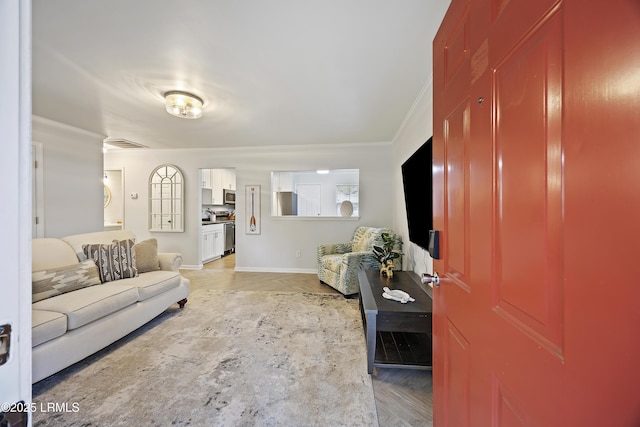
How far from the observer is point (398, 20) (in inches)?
62.4

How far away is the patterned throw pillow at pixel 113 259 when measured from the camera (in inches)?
97.4

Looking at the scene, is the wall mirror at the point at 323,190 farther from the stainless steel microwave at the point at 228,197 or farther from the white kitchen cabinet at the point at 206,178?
the white kitchen cabinet at the point at 206,178

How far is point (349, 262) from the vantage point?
3293 mm

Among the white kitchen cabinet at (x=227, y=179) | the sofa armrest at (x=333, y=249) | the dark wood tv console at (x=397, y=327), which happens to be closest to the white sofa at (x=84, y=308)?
the sofa armrest at (x=333, y=249)

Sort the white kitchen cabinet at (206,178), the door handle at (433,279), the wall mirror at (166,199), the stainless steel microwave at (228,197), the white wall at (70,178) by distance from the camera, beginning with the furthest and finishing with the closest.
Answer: the stainless steel microwave at (228,197) < the white kitchen cabinet at (206,178) < the wall mirror at (166,199) < the white wall at (70,178) < the door handle at (433,279)

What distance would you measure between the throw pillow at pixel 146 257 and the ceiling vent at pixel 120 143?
7.98ft

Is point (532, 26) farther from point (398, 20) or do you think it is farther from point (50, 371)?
point (50, 371)

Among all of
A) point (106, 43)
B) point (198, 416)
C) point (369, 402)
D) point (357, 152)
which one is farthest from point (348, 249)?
point (106, 43)

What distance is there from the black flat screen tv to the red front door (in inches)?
47.4

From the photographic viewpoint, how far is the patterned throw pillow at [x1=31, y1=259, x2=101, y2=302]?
1951 millimetres

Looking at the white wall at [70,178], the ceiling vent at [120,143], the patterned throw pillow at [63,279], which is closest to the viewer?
the patterned throw pillow at [63,279]

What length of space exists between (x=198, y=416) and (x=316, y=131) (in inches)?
137

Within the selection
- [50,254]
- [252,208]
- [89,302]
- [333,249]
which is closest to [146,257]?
[50,254]

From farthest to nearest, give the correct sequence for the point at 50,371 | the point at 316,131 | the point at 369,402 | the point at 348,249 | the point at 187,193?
the point at 187,193 → the point at 348,249 → the point at 316,131 → the point at 50,371 → the point at 369,402
